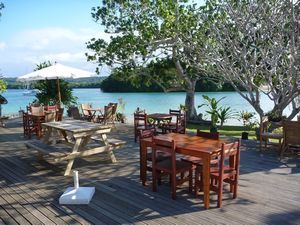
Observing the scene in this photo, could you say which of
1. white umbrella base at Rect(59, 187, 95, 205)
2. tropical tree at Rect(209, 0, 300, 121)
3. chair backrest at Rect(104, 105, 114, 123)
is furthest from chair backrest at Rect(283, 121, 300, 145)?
chair backrest at Rect(104, 105, 114, 123)

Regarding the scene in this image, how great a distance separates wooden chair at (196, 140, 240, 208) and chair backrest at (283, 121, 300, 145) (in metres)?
2.43

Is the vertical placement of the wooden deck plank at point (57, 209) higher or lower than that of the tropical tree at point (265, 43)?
lower

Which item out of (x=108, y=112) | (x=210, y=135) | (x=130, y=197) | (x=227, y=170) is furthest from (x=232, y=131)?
(x=130, y=197)

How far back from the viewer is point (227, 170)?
14.0 feet

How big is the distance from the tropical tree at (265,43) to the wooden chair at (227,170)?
4.11 m

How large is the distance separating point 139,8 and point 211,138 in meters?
10.1

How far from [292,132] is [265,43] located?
3.14 m

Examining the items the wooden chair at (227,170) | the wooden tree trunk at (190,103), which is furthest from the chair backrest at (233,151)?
the wooden tree trunk at (190,103)

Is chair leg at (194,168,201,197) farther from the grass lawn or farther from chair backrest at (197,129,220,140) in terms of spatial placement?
the grass lawn

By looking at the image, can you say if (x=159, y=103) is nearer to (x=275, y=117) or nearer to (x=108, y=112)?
(x=108, y=112)

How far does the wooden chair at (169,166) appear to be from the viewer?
4.19 meters

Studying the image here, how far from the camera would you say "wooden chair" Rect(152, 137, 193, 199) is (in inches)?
165

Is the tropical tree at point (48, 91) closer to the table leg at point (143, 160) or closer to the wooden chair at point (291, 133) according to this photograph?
the table leg at point (143, 160)

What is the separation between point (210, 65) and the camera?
9.67 metres
